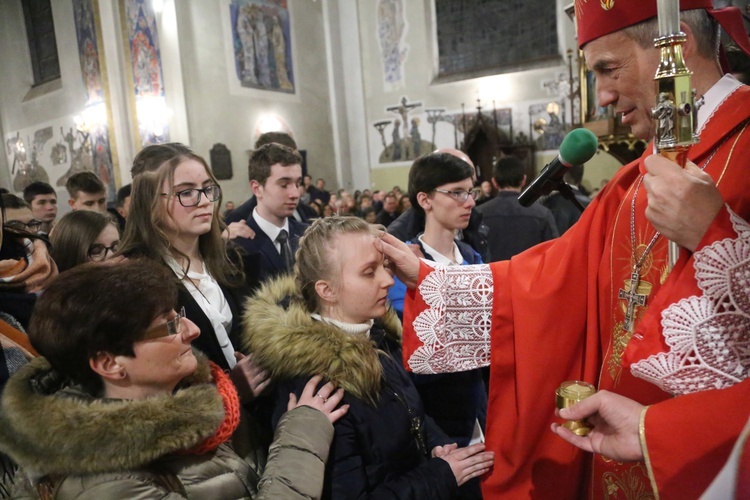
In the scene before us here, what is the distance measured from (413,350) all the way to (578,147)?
2.89ft

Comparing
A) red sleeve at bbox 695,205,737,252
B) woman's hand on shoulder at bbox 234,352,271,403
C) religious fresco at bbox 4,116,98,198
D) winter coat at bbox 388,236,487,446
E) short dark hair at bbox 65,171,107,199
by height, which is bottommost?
winter coat at bbox 388,236,487,446

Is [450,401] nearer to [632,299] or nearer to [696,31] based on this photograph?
[632,299]

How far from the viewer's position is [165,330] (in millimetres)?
1356

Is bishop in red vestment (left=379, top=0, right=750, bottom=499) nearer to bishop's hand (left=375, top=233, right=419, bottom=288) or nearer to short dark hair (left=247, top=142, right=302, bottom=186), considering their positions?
bishop's hand (left=375, top=233, right=419, bottom=288)

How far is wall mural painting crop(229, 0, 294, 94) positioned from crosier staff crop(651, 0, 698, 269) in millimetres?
Answer: 13240

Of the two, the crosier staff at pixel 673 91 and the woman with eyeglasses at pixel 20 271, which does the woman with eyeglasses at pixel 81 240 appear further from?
the crosier staff at pixel 673 91

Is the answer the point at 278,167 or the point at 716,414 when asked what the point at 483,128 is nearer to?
the point at 278,167

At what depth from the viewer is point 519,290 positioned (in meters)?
1.62

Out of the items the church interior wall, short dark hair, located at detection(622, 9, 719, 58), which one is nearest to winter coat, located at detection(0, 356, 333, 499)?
short dark hair, located at detection(622, 9, 719, 58)

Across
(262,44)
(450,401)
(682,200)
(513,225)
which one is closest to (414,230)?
(513,225)

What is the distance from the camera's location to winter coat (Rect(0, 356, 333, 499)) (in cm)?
115

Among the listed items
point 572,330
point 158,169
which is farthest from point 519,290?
point 158,169

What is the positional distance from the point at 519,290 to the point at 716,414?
688 mm

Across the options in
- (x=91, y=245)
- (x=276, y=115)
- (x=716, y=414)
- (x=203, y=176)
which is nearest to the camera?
(x=716, y=414)
